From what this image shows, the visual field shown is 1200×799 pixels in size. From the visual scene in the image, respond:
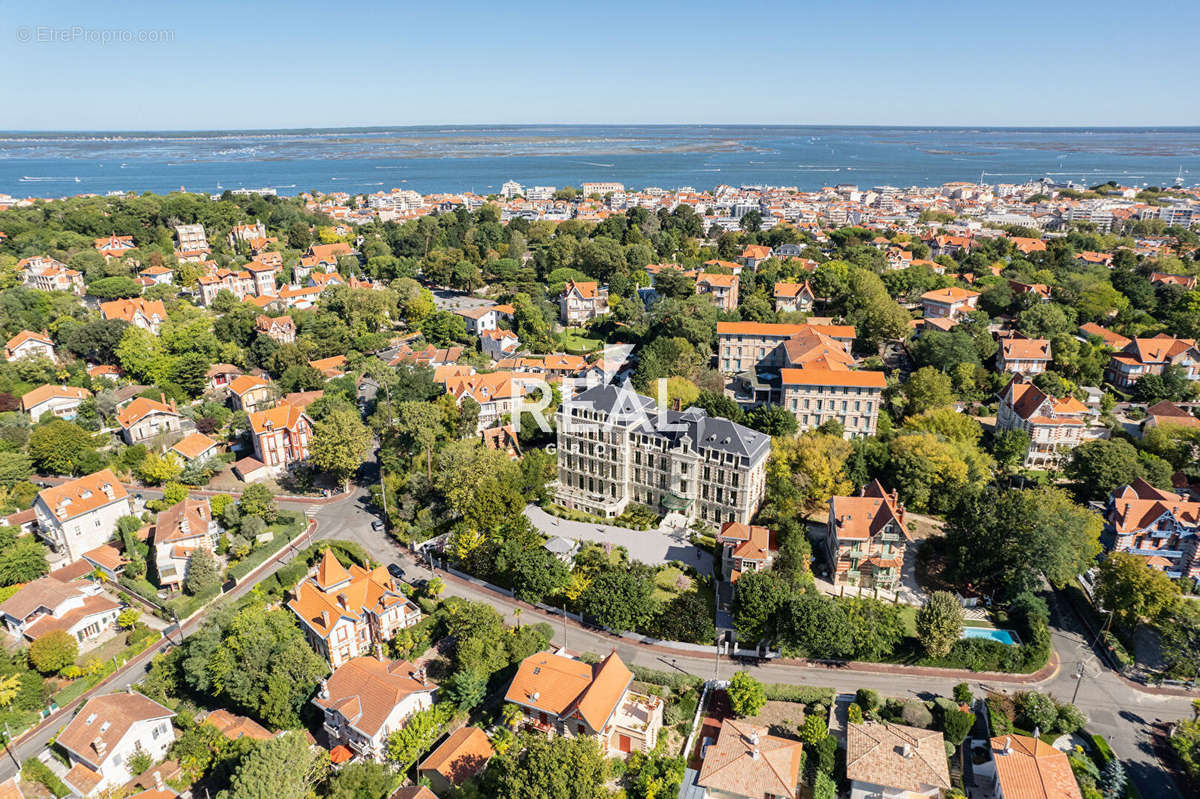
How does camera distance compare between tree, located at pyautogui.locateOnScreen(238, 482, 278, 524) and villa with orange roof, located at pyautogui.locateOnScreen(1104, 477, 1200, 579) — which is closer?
villa with orange roof, located at pyautogui.locateOnScreen(1104, 477, 1200, 579)

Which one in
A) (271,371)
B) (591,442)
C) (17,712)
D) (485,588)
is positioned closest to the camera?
(17,712)

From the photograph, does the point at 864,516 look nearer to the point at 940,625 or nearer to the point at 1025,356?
the point at 940,625

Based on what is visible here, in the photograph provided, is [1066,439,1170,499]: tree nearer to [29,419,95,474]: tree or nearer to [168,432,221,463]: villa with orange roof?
[168,432,221,463]: villa with orange roof

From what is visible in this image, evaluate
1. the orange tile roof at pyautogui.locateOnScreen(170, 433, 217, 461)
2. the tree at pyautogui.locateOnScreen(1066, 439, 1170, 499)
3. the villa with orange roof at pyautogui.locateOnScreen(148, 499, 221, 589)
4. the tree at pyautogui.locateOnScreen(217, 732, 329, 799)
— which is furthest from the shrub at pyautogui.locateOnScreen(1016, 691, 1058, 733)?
the orange tile roof at pyautogui.locateOnScreen(170, 433, 217, 461)

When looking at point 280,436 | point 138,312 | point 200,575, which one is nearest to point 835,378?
point 280,436

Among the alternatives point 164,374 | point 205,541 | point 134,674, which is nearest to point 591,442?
point 205,541

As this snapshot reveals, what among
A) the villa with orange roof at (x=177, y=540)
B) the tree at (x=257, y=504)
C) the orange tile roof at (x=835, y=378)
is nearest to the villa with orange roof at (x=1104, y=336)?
the orange tile roof at (x=835, y=378)

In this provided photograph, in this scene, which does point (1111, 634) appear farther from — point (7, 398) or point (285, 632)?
point (7, 398)

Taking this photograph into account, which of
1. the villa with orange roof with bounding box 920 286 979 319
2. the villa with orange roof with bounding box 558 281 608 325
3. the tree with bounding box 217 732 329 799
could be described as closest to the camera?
the tree with bounding box 217 732 329 799
